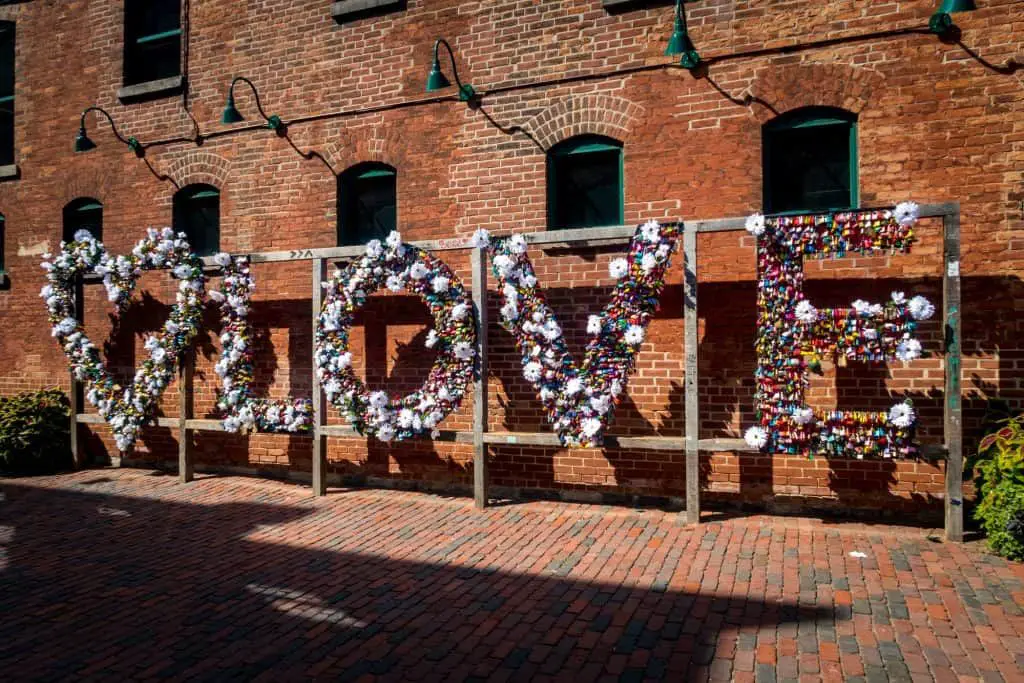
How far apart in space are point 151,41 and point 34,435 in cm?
575

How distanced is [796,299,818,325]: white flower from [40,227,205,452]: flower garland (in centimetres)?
688

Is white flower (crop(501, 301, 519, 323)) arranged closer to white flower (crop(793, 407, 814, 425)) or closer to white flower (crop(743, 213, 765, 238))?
white flower (crop(743, 213, 765, 238))

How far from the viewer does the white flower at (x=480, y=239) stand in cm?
707

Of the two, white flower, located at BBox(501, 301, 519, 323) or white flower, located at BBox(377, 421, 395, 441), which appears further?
white flower, located at BBox(377, 421, 395, 441)

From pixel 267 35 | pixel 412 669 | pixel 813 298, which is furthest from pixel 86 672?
pixel 267 35

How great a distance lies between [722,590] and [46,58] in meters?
11.8

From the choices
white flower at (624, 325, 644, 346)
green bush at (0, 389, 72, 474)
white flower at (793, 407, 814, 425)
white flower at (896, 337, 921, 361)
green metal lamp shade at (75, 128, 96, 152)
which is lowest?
green bush at (0, 389, 72, 474)

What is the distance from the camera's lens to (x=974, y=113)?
620 cm

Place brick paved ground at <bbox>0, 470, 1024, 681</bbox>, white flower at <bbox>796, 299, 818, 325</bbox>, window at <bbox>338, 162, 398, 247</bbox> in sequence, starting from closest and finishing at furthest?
brick paved ground at <bbox>0, 470, 1024, 681</bbox>, white flower at <bbox>796, 299, 818, 325</bbox>, window at <bbox>338, 162, 398, 247</bbox>

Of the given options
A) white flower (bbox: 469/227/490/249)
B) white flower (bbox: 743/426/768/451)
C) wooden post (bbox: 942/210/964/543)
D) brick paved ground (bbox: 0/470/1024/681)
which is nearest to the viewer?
brick paved ground (bbox: 0/470/1024/681)

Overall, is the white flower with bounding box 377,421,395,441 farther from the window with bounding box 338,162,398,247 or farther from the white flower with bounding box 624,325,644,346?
the white flower with bounding box 624,325,644,346

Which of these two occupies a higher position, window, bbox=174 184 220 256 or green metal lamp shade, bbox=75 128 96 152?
green metal lamp shade, bbox=75 128 96 152

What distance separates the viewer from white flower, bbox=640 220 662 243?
21.3 feet

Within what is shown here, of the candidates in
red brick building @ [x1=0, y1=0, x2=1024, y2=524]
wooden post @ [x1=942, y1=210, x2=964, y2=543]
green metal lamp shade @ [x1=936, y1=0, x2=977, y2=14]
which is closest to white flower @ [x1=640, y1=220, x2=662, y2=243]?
red brick building @ [x1=0, y1=0, x2=1024, y2=524]
